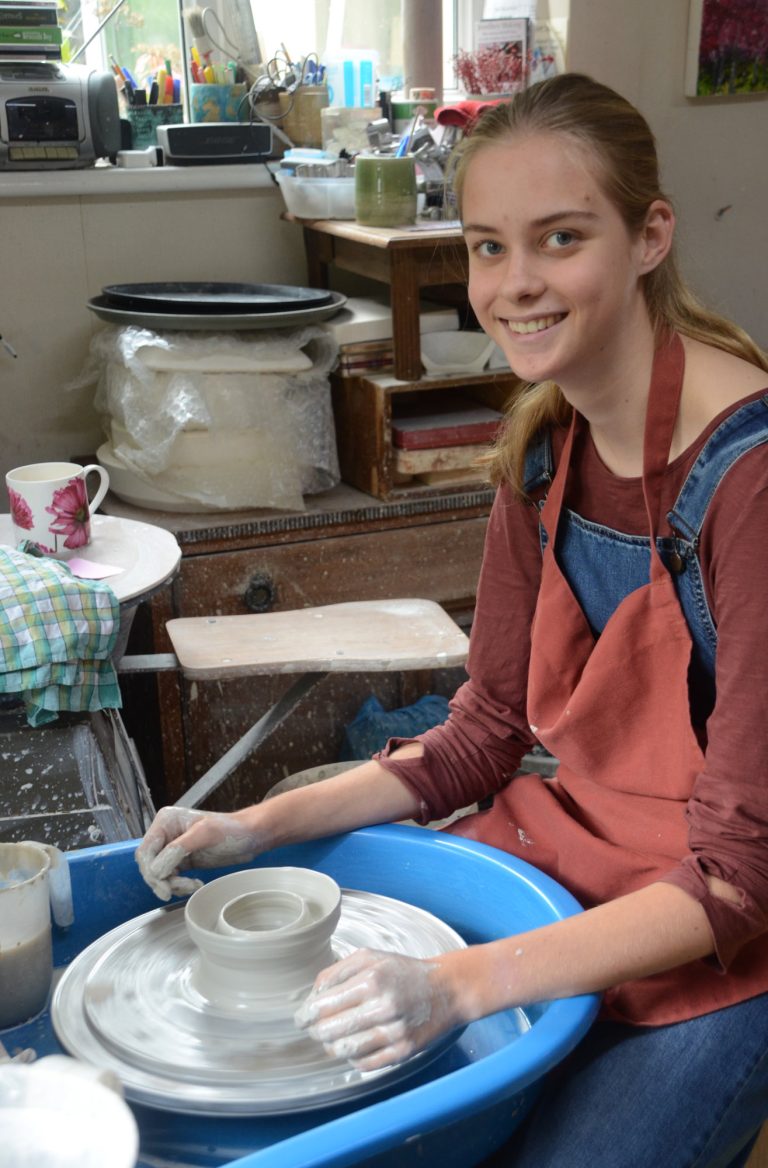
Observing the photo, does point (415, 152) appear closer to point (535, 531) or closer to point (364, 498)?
point (364, 498)

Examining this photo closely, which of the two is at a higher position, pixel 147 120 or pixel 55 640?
pixel 147 120

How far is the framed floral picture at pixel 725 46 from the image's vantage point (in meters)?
2.62

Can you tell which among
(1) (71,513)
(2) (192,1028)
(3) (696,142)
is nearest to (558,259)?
(2) (192,1028)

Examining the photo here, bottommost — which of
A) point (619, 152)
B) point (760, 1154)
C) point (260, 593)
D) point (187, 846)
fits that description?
point (760, 1154)

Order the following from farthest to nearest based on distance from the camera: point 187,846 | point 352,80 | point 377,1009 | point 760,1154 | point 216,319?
1. point 352,80
2. point 216,319
3. point 760,1154
4. point 187,846
5. point 377,1009

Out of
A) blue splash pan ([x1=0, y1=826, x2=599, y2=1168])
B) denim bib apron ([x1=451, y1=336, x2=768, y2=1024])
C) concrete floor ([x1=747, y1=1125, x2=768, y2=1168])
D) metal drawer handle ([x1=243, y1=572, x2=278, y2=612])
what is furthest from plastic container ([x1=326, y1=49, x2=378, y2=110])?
concrete floor ([x1=747, y1=1125, x2=768, y2=1168])

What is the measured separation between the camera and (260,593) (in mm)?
2322

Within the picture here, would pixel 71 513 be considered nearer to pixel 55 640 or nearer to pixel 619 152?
pixel 55 640

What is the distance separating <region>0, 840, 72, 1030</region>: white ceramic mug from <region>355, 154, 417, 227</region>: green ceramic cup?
155 cm

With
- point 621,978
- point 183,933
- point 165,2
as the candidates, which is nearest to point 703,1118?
point 621,978

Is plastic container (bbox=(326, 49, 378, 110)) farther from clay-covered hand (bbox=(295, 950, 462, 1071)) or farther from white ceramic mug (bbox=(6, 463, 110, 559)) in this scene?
clay-covered hand (bbox=(295, 950, 462, 1071))

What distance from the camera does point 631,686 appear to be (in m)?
1.13

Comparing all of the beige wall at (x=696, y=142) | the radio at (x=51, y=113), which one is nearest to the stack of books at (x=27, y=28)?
the radio at (x=51, y=113)

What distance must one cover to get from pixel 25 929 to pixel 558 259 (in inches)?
28.3
